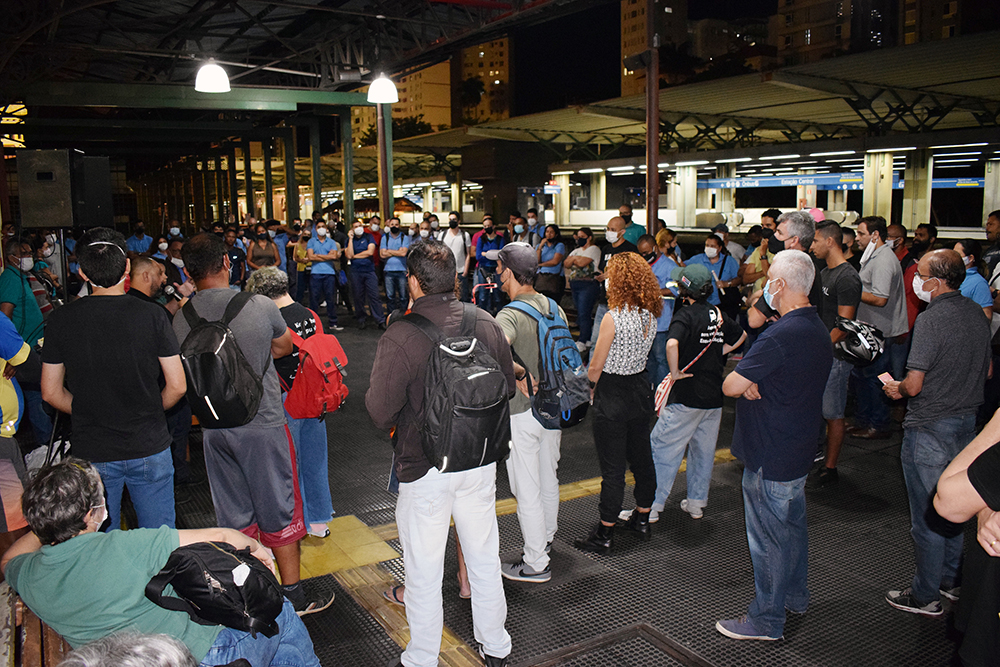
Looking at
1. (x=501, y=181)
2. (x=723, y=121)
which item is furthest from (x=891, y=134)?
(x=501, y=181)

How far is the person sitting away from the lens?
217 centimetres

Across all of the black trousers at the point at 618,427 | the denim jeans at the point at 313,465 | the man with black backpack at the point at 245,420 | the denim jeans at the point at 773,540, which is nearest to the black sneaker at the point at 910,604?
the denim jeans at the point at 773,540

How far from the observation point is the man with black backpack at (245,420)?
11.1 ft

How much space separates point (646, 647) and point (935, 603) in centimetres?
157

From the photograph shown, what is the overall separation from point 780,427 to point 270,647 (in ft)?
7.68

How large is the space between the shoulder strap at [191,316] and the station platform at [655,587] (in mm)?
1630

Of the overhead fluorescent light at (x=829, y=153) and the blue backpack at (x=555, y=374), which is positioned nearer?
the blue backpack at (x=555, y=374)

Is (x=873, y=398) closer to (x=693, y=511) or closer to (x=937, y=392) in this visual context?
(x=693, y=511)

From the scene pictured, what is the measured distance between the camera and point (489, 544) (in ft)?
10.2

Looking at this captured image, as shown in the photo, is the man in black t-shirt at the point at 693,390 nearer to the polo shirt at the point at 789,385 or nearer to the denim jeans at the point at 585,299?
the polo shirt at the point at 789,385

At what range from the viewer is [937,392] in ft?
12.0

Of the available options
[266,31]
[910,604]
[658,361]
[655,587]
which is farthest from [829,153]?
[655,587]

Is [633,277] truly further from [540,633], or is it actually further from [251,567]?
[251,567]

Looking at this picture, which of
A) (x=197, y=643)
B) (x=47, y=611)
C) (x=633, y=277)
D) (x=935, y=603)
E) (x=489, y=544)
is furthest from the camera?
(x=633, y=277)
